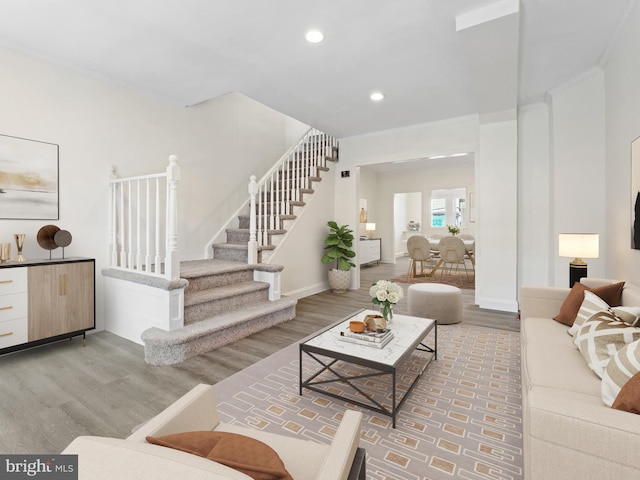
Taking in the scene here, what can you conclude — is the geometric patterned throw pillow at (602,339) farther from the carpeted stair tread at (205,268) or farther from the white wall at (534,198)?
the carpeted stair tread at (205,268)

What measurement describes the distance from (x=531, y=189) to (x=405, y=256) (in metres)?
7.34

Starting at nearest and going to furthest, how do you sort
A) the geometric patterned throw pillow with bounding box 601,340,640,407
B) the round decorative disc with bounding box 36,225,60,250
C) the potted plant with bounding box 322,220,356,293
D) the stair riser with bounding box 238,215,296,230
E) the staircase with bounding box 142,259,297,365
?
the geometric patterned throw pillow with bounding box 601,340,640,407
the staircase with bounding box 142,259,297,365
the round decorative disc with bounding box 36,225,60,250
the stair riser with bounding box 238,215,296,230
the potted plant with bounding box 322,220,356,293

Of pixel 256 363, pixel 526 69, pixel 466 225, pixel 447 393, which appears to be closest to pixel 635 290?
pixel 447 393

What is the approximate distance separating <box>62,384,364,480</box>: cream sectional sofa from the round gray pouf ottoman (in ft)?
9.59

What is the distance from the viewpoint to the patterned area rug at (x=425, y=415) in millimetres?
1597

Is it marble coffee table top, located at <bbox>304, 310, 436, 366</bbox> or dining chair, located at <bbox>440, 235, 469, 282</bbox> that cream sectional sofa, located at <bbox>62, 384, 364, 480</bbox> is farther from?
dining chair, located at <bbox>440, 235, 469, 282</bbox>

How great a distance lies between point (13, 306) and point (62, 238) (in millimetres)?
690

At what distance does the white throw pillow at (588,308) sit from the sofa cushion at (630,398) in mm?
961

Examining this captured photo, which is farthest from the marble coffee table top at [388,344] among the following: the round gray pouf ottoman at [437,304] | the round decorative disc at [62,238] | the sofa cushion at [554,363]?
the round decorative disc at [62,238]

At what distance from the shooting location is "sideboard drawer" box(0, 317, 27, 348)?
263 centimetres

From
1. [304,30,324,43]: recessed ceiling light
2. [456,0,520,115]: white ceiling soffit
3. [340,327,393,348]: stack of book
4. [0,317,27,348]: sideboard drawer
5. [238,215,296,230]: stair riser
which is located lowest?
[0,317,27,348]: sideboard drawer

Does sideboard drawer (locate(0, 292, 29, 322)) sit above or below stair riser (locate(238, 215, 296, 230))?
below

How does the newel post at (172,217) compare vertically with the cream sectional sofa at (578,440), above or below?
above

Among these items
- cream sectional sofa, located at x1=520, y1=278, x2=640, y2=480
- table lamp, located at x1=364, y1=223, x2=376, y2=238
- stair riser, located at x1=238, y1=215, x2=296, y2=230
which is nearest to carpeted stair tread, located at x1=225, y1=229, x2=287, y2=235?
stair riser, located at x1=238, y1=215, x2=296, y2=230
